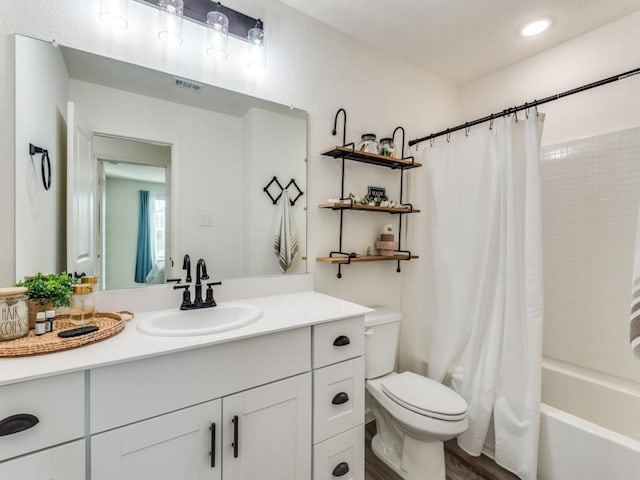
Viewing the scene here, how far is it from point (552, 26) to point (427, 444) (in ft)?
8.07

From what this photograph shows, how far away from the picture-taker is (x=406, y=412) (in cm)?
150

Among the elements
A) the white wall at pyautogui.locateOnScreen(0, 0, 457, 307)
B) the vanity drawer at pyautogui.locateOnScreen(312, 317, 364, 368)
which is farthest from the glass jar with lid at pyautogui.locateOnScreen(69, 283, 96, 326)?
the vanity drawer at pyautogui.locateOnScreen(312, 317, 364, 368)

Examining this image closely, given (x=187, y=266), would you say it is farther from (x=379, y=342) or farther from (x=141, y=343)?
(x=379, y=342)

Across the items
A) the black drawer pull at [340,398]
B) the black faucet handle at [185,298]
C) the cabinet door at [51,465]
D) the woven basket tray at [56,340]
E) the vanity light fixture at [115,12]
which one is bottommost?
the black drawer pull at [340,398]

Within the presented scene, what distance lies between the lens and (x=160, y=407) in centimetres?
92

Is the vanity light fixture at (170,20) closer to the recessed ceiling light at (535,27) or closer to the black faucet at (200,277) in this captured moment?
the black faucet at (200,277)

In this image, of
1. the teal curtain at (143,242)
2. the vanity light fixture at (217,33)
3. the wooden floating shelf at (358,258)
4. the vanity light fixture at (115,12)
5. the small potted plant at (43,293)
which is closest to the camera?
the small potted plant at (43,293)

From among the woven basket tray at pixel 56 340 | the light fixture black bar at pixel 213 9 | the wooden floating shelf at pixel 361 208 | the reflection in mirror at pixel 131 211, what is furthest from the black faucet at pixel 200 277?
the light fixture black bar at pixel 213 9

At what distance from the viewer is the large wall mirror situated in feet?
3.75

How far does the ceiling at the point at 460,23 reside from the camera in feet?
5.48

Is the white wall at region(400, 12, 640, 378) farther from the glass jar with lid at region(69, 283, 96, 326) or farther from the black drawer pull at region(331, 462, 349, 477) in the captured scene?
the glass jar with lid at region(69, 283, 96, 326)

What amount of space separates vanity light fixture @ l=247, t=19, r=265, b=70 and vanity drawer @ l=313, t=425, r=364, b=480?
1.81 m

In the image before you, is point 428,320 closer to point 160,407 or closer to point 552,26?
point 160,407

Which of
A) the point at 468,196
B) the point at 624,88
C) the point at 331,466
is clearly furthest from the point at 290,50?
the point at 331,466
